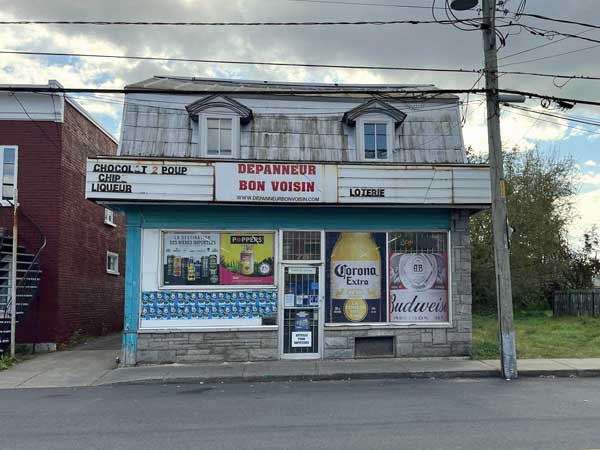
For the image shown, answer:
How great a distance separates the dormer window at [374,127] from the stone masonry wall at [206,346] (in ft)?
15.5

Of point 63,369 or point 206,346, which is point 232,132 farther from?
point 63,369

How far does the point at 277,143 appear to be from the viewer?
42.1ft

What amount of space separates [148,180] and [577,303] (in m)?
21.3

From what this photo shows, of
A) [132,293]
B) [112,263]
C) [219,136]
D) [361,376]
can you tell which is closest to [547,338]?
[361,376]

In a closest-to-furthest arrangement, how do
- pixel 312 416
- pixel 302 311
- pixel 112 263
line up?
1. pixel 312 416
2. pixel 302 311
3. pixel 112 263

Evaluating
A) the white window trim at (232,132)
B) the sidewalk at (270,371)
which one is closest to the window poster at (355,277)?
the sidewalk at (270,371)

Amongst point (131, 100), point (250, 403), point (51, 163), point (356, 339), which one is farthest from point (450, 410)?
point (51, 163)

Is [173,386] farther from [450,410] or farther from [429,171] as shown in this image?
[429,171]

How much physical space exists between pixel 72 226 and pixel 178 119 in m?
5.42

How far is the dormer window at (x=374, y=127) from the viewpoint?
12914mm

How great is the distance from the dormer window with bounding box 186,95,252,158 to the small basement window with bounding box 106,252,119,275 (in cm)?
864

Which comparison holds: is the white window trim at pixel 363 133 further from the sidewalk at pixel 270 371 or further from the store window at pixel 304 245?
the sidewalk at pixel 270 371

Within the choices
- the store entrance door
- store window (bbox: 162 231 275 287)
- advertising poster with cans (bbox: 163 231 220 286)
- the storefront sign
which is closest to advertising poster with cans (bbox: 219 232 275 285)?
store window (bbox: 162 231 275 287)

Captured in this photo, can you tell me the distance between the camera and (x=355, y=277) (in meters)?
12.8
